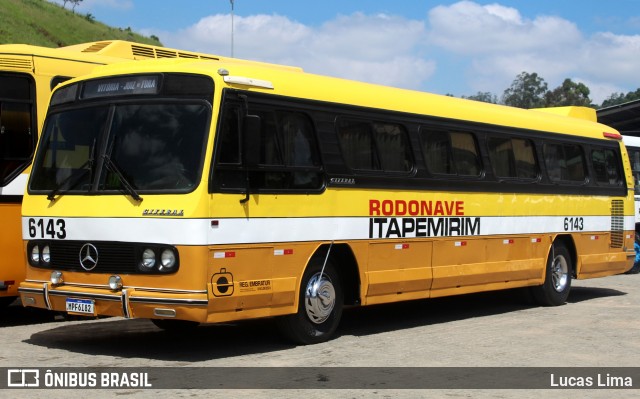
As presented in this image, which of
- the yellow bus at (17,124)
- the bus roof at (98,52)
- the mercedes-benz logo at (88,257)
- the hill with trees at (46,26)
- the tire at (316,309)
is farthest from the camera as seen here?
the hill with trees at (46,26)

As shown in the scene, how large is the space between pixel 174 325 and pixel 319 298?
2.07m

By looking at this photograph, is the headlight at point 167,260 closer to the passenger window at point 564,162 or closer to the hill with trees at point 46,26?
the passenger window at point 564,162

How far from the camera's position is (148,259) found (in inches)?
376

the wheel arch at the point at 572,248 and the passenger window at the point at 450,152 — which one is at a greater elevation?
the passenger window at the point at 450,152

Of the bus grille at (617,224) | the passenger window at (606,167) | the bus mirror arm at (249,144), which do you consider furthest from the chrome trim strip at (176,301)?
the bus grille at (617,224)

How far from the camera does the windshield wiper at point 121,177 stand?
9.67 metres

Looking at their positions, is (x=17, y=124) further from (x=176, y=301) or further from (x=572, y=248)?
(x=572, y=248)

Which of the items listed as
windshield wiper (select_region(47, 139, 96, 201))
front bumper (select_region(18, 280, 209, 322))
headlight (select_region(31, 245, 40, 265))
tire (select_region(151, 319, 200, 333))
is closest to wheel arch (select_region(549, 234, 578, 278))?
tire (select_region(151, 319, 200, 333))

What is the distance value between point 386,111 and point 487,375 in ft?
13.6

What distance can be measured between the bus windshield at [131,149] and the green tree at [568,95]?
89.7 meters

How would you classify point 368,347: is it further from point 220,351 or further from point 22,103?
point 22,103

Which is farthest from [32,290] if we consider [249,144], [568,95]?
[568,95]

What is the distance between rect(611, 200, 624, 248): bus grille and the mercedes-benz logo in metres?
10.2

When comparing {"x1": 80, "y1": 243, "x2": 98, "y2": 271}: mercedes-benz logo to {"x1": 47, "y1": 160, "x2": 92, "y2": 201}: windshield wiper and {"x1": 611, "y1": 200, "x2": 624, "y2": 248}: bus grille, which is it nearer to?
{"x1": 47, "y1": 160, "x2": 92, "y2": 201}: windshield wiper
